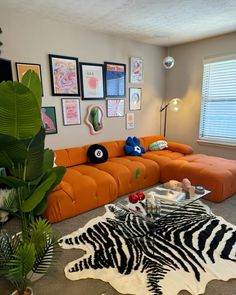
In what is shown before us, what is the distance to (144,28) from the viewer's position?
3252 millimetres

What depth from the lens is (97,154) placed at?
3410 mm

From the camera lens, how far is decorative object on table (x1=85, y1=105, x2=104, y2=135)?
141 inches

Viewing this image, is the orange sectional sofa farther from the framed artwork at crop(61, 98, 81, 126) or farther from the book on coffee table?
the book on coffee table

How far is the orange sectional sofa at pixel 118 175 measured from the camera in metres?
2.49

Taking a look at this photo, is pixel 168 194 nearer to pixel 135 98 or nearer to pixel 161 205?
pixel 161 205

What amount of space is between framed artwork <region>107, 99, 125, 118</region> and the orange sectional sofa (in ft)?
1.76

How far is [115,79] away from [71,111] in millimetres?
1060

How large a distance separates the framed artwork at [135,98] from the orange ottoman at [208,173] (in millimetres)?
1388

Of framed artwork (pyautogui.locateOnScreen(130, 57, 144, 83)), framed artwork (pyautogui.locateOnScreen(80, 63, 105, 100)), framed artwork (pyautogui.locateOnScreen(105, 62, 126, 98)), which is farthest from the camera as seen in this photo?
framed artwork (pyautogui.locateOnScreen(130, 57, 144, 83))

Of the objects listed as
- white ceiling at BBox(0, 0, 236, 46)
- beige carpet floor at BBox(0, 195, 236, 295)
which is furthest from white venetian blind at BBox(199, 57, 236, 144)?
beige carpet floor at BBox(0, 195, 236, 295)

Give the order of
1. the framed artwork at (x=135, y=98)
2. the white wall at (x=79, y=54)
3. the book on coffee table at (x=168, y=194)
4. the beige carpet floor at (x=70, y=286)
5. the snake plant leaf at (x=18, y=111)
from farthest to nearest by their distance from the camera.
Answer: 1. the framed artwork at (x=135, y=98)
2. the white wall at (x=79, y=54)
3. the book on coffee table at (x=168, y=194)
4. the beige carpet floor at (x=70, y=286)
5. the snake plant leaf at (x=18, y=111)

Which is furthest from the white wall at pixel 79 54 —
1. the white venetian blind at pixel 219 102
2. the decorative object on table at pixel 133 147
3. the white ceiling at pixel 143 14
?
the white venetian blind at pixel 219 102

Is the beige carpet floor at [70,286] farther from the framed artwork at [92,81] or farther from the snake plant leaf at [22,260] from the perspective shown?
the framed artwork at [92,81]

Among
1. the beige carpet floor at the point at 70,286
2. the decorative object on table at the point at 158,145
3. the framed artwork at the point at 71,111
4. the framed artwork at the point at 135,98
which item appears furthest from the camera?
the decorative object on table at the point at 158,145
